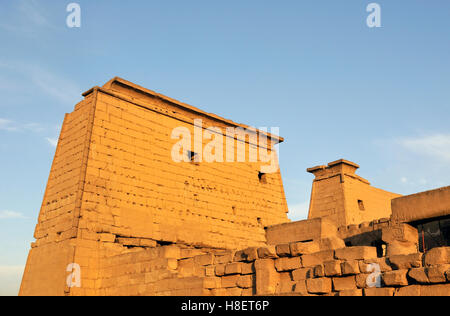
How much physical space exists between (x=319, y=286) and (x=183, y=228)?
5.82 metres

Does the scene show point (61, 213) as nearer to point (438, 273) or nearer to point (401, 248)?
point (401, 248)

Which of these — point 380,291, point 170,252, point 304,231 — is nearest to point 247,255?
point 170,252

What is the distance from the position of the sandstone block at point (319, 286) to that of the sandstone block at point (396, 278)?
39.3 inches

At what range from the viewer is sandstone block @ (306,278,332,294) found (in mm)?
7320

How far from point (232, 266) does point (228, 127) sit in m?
6.88

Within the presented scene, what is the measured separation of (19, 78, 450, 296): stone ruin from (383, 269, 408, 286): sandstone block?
1 cm

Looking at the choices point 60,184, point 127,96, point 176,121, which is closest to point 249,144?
point 176,121

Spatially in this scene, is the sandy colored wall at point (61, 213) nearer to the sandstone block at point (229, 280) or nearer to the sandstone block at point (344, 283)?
the sandstone block at point (229, 280)

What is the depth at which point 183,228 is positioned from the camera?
12.6 meters

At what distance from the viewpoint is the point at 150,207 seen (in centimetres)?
1211

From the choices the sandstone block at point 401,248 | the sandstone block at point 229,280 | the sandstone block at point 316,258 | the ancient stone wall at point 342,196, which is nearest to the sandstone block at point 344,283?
the sandstone block at point 316,258

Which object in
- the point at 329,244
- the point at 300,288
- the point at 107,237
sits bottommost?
the point at 300,288
